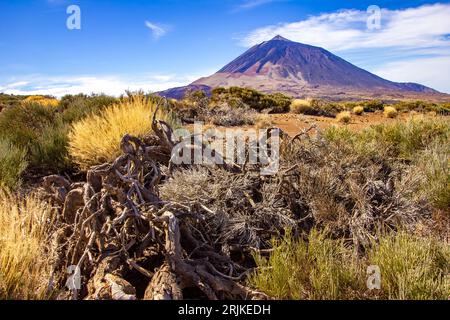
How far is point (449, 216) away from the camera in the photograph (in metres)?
4.02

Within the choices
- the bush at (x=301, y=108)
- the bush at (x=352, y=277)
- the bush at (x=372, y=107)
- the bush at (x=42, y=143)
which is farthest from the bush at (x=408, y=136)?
the bush at (x=372, y=107)

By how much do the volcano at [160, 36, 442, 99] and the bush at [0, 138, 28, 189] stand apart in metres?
144

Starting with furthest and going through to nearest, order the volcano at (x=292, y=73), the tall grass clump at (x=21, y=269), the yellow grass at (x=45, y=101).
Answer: the volcano at (x=292, y=73) < the yellow grass at (x=45, y=101) < the tall grass clump at (x=21, y=269)

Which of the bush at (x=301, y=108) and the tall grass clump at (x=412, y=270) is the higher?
the bush at (x=301, y=108)

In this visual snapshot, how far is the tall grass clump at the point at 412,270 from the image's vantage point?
86.0 inches

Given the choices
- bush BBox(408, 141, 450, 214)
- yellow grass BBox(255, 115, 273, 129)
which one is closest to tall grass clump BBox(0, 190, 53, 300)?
bush BBox(408, 141, 450, 214)

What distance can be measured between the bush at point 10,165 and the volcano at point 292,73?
144 meters

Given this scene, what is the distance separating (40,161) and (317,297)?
14.9 feet

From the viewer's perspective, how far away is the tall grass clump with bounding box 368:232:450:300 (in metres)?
2.18

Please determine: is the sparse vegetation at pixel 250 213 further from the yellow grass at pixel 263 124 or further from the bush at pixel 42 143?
the yellow grass at pixel 263 124

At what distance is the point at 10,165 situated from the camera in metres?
4.53

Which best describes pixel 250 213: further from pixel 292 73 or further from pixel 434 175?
pixel 292 73

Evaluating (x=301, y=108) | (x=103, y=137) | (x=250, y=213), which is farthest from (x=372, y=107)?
(x=250, y=213)
